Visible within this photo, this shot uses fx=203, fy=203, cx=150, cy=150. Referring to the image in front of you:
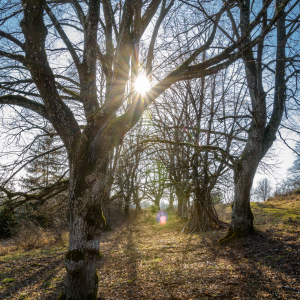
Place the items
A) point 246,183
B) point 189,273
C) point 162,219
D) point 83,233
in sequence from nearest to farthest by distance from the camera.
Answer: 1. point 83,233
2. point 189,273
3. point 246,183
4. point 162,219

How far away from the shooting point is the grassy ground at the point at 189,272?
311 centimetres

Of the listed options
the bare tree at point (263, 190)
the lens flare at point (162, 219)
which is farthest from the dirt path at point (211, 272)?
the bare tree at point (263, 190)

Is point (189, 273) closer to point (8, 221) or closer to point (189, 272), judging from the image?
point (189, 272)

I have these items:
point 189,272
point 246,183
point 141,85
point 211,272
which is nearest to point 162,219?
point 246,183

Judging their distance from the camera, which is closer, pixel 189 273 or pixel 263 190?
pixel 189 273

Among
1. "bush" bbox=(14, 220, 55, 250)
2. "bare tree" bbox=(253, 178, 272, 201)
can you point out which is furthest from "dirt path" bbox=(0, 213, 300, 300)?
"bare tree" bbox=(253, 178, 272, 201)

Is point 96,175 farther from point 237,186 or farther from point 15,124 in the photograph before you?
point 237,186

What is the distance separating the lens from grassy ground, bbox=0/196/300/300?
311 cm

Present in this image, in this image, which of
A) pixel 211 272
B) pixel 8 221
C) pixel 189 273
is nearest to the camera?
pixel 211 272

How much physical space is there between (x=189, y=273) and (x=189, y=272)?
0.06m

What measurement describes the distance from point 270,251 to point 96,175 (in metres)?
4.18

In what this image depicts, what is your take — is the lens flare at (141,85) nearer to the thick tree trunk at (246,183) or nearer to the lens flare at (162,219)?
the thick tree trunk at (246,183)

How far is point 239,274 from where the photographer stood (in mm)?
3586

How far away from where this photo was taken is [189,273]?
3.95 meters
